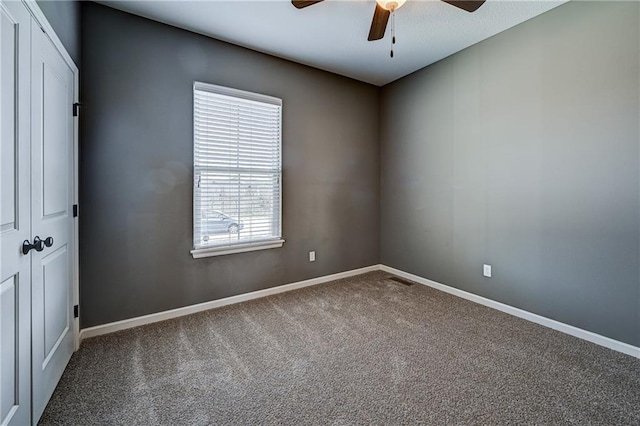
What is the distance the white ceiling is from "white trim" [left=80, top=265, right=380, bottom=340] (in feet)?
8.68

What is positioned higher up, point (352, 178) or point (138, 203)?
point (352, 178)

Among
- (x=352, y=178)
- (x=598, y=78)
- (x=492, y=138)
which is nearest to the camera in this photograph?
(x=598, y=78)

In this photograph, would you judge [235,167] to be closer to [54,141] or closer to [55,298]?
[54,141]

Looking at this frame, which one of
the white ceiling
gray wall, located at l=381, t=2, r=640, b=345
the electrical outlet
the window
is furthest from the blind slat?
the electrical outlet

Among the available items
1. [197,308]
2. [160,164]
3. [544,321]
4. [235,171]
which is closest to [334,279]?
[197,308]

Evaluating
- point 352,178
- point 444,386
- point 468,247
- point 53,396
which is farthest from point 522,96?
point 53,396

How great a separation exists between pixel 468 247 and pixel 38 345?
3.58 metres

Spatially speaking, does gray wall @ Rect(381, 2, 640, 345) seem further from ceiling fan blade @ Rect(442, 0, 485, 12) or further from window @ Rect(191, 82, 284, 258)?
window @ Rect(191, 82, 284, 258)

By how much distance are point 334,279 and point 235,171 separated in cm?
191

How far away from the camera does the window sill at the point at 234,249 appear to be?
2840 millimetres

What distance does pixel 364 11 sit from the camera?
245 centimetres

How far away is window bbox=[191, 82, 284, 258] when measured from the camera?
2.83 metres

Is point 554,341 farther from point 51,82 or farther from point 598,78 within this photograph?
point 51,82

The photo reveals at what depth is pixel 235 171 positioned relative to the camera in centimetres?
302
